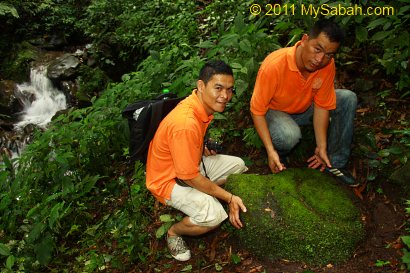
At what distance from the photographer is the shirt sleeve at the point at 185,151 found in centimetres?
291

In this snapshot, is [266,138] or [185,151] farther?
[266,138]

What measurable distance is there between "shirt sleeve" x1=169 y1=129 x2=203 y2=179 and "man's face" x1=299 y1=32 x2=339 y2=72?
127 centimetres

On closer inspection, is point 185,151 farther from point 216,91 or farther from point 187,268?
point 187,268

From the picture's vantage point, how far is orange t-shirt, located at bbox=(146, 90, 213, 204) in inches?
115

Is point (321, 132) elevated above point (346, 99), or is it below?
below

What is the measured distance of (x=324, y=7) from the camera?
484 centimetres

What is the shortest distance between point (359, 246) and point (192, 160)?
5.41ft

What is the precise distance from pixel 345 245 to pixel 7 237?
160 inches

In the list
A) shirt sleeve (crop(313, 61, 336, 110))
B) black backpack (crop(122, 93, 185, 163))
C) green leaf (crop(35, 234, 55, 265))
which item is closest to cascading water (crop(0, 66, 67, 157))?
green leaf (crop(35, 234, 55, 265))

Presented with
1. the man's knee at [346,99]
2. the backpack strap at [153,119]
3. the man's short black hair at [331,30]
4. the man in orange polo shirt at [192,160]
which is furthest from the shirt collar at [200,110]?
the man's knee at [346,99]

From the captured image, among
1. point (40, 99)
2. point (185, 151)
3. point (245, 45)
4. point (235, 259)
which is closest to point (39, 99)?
point (40, 99)

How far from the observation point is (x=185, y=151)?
2.92 meters

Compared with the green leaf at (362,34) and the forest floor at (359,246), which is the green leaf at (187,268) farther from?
the green leaf at (362,34)

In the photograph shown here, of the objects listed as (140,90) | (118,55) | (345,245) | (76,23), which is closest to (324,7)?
(140,90)
